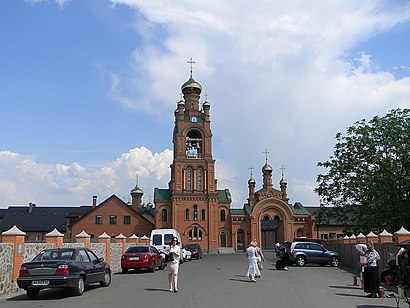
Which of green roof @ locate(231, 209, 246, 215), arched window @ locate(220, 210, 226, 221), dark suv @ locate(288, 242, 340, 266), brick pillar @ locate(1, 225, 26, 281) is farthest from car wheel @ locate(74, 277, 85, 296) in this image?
green roof @ locate(231, 209, 246, 215)

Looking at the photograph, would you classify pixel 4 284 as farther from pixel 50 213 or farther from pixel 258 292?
pixel 50 213

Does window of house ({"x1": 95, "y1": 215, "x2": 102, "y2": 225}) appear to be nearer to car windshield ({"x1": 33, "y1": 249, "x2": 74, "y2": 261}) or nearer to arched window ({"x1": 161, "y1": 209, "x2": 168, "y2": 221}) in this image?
arched window ({"x1": 161, "y1": 209, "x2": 168, "y2": 221})

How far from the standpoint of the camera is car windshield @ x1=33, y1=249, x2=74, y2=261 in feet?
45.0

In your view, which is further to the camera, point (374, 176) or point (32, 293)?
point (374, 176)

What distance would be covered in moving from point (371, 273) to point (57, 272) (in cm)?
913

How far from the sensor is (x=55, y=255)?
13.8m

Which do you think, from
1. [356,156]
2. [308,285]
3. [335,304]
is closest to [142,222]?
[356,156]

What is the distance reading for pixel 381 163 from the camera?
3909 cm

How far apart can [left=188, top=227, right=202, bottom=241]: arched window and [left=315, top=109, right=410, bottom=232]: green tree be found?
24061mm

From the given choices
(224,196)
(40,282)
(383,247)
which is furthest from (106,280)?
(224,196)

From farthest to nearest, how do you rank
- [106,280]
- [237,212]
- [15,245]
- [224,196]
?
[224,196]
[237,212]
[106,280]
[15,245]

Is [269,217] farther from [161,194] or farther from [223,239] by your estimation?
[161,194]

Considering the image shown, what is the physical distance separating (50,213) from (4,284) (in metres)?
72.4

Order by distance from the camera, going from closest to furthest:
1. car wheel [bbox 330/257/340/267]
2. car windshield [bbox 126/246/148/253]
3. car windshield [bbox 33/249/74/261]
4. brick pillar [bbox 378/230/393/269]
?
car windshield [bbox 33/249/74/261] < brick pillar [bbox 378/230/393/269] < car windshield [bbox 126/246/148/253] < car wheel [bbox 330/257/340/267]
